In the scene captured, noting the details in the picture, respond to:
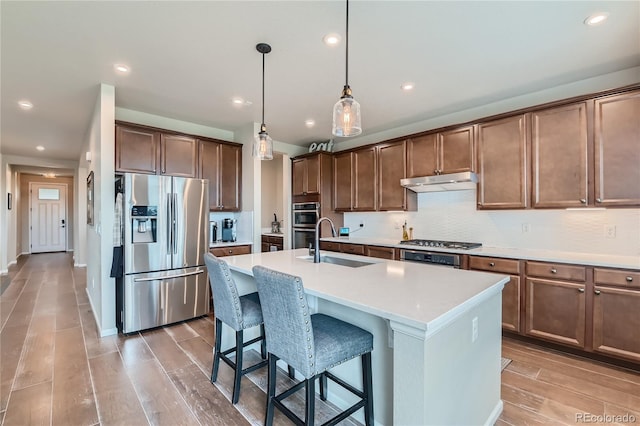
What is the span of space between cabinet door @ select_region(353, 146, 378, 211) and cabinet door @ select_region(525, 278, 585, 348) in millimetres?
2246

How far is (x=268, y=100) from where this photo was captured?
11.6 ft

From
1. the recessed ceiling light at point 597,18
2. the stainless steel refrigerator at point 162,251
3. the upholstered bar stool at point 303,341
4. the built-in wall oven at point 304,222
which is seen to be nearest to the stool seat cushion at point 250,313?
the upholstered bar stool at point 303,341

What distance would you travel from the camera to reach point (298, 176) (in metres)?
5.33

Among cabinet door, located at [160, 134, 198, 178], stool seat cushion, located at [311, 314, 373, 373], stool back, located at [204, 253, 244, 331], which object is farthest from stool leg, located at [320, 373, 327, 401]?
cabinet door, located at [160, 134, 198, 178]

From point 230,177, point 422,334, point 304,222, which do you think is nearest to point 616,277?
point 422,334

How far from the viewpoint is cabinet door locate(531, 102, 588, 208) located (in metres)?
2.74

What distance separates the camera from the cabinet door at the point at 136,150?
3.55 metres

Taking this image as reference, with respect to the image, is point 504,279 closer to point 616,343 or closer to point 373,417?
point 373,417

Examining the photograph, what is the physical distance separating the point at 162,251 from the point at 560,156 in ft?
14.0

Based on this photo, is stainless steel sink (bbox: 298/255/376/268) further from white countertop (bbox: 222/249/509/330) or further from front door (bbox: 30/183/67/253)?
front door (bbox: 30/183/67/253)

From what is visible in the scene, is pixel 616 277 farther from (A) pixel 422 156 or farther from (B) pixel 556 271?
(A) pixel 422 156

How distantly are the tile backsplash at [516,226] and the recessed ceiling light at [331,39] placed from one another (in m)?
2.51

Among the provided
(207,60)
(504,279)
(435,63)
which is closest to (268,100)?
(207,60)

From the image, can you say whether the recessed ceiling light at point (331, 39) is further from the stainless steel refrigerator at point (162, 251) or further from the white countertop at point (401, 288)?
the stainless steel refrigerator at point (162, 251)
